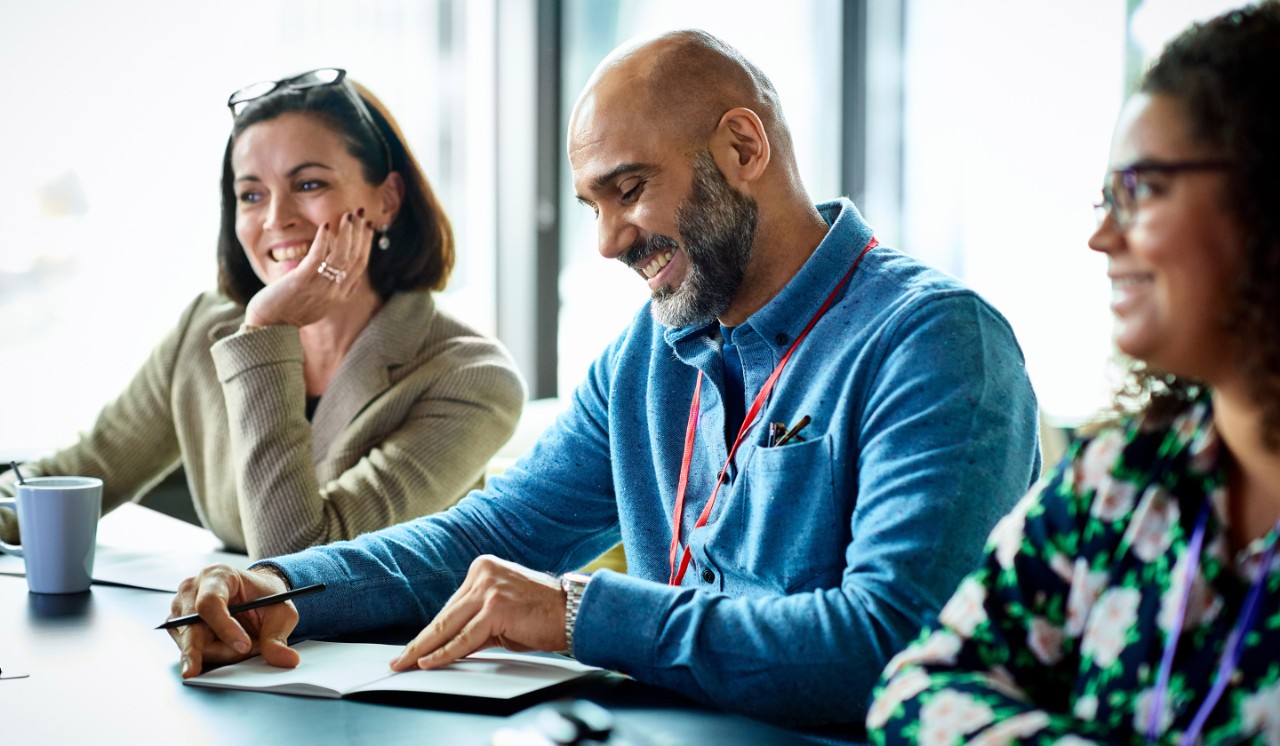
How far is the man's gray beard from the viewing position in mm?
1501

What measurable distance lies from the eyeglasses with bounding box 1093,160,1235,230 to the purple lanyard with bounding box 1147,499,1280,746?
0.22 meters

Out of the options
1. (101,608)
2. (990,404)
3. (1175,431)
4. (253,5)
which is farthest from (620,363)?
(253,5)

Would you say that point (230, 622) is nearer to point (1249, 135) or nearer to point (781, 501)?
point (781, 501)

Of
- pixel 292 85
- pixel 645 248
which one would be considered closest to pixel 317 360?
pixel 292 85

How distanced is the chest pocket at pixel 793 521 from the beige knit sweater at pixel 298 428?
794mm

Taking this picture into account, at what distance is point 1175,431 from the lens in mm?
901

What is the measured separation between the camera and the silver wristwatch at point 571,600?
3.93 ft

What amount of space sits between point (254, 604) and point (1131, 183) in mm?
933

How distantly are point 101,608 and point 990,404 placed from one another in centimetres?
106

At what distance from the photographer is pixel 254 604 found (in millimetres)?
1291

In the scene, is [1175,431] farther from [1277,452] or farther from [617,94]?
[617,94]

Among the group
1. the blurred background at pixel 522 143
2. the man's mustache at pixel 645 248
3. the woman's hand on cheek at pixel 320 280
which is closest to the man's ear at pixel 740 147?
the man's mustache at pixel 645 248

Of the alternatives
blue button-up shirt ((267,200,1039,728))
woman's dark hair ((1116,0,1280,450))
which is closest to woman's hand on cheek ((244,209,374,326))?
blue button-up shirt ((267,200,1039,728))

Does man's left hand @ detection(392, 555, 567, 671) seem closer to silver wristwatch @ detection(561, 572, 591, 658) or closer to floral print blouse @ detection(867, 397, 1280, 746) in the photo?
silver wristwatch @ detection(561, 572, 591, 658)
